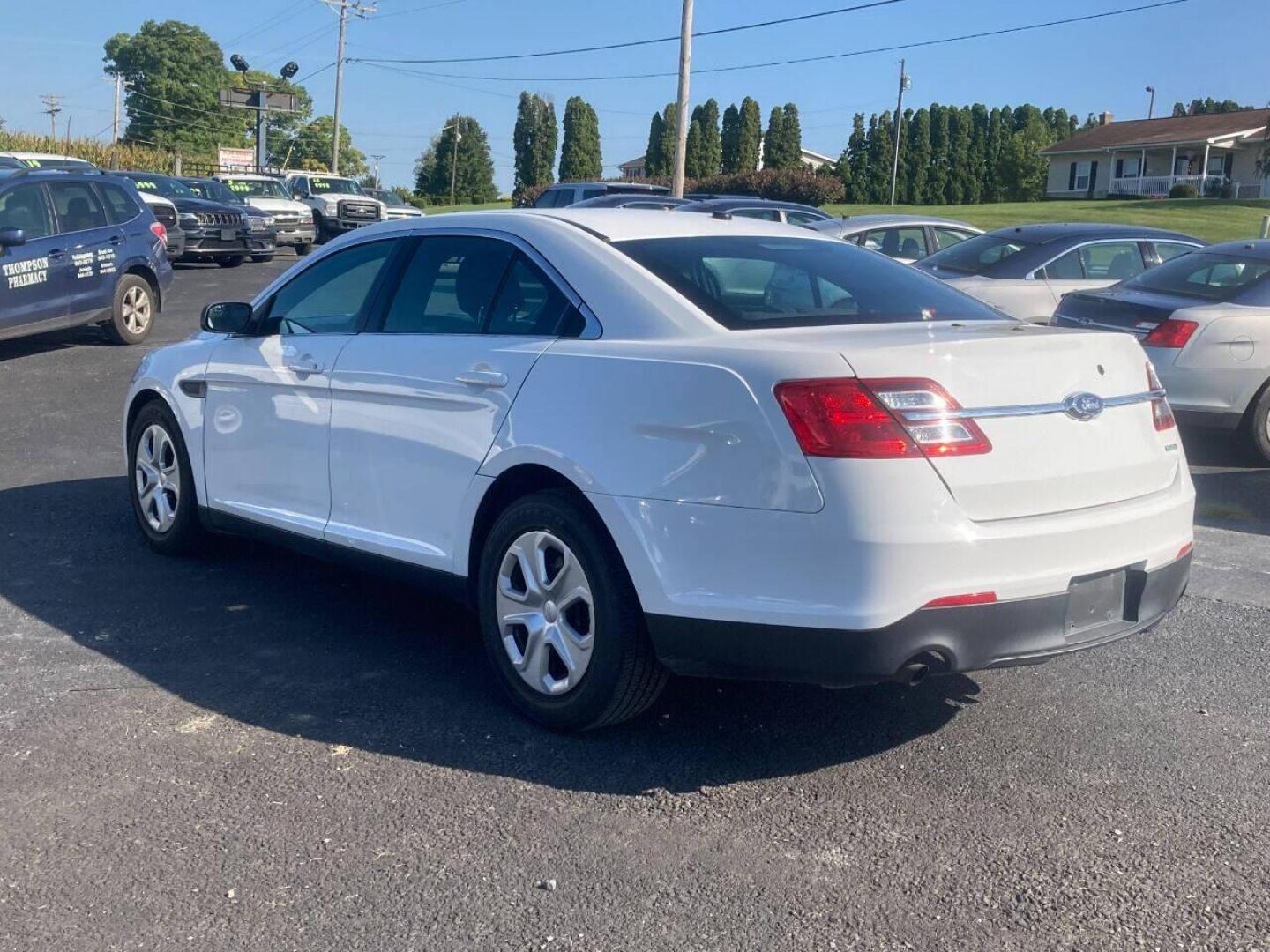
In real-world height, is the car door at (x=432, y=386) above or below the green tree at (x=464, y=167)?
below

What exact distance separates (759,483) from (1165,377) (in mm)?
5901

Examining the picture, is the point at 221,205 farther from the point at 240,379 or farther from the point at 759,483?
the point at 759,483

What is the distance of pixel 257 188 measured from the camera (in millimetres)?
30656

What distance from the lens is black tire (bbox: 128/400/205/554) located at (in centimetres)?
607

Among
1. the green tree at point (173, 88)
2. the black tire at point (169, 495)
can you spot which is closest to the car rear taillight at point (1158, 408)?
the black tire at point (169, 495)

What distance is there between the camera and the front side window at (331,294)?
5250 millimetres

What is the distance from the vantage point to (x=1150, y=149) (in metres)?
68.1

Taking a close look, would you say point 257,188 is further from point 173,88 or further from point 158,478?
point 173,88

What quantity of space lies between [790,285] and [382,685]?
1.94 meters

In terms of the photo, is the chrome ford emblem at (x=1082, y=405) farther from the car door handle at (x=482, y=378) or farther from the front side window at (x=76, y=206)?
the front side window at (x=76, y=206)

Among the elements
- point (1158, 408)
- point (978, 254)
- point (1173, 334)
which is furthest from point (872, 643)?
point (978, 254)

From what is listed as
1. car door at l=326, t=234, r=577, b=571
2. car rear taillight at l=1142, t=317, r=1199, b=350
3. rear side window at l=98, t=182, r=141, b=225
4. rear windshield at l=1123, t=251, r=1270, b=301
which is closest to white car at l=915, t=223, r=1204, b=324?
rear windshield at l=1123, t=251, r=1270, b=301

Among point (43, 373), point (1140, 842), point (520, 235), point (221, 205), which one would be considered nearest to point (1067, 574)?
point (1140, 842)

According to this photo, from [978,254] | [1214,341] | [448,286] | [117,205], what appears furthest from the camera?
[117,205]
